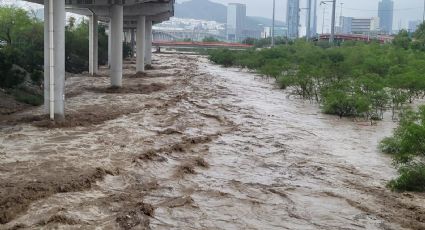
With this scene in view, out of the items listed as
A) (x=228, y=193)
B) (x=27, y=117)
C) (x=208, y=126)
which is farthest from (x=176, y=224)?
(x=27, y=117)

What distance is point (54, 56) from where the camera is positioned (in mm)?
22203

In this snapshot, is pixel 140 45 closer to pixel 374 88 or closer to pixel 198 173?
pixel 374 88

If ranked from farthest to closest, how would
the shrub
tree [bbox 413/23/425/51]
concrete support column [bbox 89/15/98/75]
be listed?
tree [bbox 413/23/425/51]
concrete support column [bbox 89/15/98/75]
the shrub

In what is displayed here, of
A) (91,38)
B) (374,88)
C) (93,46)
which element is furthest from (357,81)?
(91,38)

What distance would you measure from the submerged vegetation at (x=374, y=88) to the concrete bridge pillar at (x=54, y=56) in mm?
12632

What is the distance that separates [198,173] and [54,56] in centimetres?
1025

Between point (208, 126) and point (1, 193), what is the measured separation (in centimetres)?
1233

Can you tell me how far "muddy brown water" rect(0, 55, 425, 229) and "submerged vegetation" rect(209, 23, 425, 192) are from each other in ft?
2.65

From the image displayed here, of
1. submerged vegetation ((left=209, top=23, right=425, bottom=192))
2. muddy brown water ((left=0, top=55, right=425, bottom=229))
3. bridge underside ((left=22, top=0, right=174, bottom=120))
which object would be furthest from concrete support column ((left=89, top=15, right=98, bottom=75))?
muddy brown water ((left=0, top=55, right=425, bottom=229))

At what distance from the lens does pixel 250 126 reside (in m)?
23.4

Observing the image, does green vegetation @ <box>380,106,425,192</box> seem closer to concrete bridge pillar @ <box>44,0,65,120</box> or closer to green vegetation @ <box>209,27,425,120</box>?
green vegetation @ <box>209,27,425,120</box>

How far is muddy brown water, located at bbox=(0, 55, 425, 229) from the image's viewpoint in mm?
10948

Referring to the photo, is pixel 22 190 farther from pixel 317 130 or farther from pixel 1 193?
pixel 317 130

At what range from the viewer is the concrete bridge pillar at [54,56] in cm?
Result: 2208
